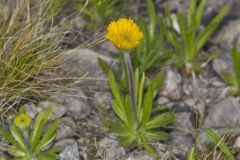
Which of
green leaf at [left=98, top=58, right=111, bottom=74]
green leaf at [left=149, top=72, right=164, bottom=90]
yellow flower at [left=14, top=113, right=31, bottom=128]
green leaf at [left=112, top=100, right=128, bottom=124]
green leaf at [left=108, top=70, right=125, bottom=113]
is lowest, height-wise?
yellow flower at [left=14, top=113, right=31, bottom=128]

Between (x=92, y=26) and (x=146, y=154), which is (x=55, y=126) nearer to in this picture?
(x=146, y=154)

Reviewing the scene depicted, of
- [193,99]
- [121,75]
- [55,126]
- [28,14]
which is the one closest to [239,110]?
[193,99]

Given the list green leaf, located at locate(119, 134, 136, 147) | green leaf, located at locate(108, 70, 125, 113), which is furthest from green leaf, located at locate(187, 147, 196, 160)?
green leaf, located at locate(108, 70, 125, 113)

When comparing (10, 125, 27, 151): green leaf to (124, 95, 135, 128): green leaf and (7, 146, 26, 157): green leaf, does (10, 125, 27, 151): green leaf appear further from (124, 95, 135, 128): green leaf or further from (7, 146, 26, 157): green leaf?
(124, 95, 135, 128): green leaf

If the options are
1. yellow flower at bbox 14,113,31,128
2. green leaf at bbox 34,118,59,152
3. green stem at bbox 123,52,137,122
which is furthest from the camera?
green leaf at bbox 34,118,59,152

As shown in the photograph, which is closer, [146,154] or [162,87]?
[146,154]
